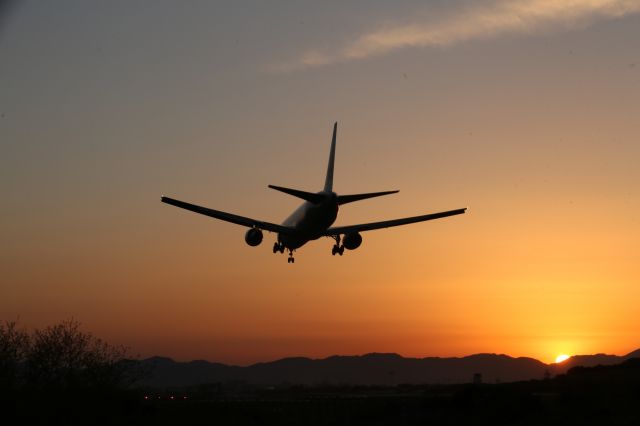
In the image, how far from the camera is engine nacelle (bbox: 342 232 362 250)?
69.4 meters

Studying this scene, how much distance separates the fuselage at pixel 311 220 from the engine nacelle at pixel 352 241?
1998 millimetres

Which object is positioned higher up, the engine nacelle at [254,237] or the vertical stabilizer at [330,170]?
the vertical stabilizer at [330,170]

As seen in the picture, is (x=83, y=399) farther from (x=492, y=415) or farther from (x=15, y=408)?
(x=492, y=415)

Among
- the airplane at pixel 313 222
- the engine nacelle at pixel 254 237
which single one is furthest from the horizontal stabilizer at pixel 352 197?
the engine nacelle at pixel 254 237

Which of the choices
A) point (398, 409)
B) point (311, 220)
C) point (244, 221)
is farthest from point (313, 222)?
point (398, 409)

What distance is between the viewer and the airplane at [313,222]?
6619cm

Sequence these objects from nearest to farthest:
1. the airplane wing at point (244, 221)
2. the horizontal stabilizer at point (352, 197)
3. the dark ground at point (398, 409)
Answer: the dark ground at point (398, 409) < the horizontal stabilizer at point (352, 197) < the airplane wing at point (244, 221)

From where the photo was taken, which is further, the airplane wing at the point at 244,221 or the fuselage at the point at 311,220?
the airplane wing at the point at 244,221

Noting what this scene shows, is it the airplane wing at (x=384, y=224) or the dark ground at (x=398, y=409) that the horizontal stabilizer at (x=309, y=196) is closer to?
the airplane wing at (x=384, y=224)

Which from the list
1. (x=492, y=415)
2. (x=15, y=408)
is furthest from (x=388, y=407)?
(x=15, y=408)

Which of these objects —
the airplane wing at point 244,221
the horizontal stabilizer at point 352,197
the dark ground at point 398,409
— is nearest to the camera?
the dark ground at point 398,409

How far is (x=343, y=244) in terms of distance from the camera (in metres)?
69.8

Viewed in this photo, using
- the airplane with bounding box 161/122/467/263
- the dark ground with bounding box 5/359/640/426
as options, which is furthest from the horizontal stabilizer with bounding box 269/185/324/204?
the dark ground with bounding box 5/359/640/426

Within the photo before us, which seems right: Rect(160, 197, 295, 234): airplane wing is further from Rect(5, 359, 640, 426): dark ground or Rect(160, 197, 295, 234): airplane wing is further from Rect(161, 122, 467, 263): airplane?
Rect(5, 359, 640, 426): dark ground
